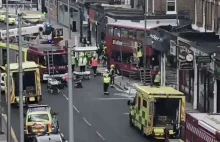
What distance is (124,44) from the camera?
59625 mm

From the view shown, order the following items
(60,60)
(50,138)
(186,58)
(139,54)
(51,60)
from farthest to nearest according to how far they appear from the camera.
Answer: (139,54) < (51,60) < (60,60) < (186,58) < (50,138)

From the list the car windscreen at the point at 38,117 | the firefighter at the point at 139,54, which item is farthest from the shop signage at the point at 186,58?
the car windscreen at the point at 38,117

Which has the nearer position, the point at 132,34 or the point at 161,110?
the point at 161,110

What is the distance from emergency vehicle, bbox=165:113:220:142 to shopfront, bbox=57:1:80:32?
58855 mm

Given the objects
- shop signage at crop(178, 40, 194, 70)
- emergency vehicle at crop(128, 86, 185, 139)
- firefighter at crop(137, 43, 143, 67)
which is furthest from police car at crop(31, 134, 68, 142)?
firefighter at crop(137, 43, 143, 67)

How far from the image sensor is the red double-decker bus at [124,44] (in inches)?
2275

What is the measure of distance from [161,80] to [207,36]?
21.5 ft

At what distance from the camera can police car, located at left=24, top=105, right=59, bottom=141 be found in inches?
1421

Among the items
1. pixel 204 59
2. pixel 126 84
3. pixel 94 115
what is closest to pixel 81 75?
pixel 126 84

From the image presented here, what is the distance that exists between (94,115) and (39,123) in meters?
7.33

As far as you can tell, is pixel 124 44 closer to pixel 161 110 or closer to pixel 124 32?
pixel 124 32

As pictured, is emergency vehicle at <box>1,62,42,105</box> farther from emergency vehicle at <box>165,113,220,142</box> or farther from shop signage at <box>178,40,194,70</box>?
emergency vehicle at <box>165,113,220,142</box>

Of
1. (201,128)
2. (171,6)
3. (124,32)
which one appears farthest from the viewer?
(171,6)

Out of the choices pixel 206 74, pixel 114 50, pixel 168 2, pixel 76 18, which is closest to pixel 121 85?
pixel 114 50
